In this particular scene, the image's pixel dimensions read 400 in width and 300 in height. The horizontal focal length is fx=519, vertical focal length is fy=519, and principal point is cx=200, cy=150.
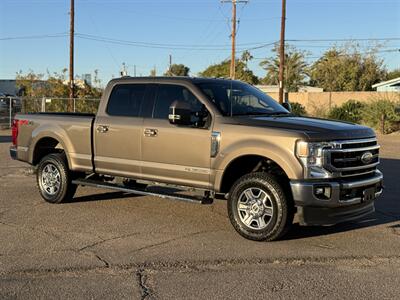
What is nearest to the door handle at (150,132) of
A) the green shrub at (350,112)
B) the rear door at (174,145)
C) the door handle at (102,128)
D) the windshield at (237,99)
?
the rear door at (174,145)

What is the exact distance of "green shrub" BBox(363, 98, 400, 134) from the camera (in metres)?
28.1

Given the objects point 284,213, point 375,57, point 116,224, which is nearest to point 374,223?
point 284,213

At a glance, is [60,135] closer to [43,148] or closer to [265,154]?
[43,148]

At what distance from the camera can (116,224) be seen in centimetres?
711

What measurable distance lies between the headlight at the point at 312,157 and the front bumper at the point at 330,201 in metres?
0.10

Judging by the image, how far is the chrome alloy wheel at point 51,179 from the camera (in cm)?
848

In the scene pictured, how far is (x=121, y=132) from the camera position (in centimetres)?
761

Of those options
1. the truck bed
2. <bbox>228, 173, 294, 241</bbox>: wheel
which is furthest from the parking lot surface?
the truck bed

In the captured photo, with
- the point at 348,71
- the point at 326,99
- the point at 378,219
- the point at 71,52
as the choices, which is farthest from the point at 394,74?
the point at 378,219

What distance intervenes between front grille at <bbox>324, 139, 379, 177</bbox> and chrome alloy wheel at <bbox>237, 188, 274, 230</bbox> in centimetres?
87

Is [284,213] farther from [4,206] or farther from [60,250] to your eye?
[4,206]

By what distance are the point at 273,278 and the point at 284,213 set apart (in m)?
1.26

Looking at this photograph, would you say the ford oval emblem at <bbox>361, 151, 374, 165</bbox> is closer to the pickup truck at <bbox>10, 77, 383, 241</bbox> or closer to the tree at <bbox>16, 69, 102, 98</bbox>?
the pickup truck at <bbox>10, 77, 383, 241</bbox>

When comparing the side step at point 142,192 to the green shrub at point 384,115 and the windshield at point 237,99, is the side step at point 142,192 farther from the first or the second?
the green shrub at point 384,115
